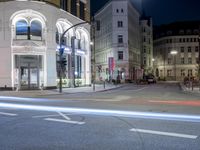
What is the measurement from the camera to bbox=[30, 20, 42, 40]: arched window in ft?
135

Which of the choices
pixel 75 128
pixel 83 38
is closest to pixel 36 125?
pixel 75 128

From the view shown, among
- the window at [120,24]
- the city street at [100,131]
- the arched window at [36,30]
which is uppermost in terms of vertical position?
the window at [120,24]

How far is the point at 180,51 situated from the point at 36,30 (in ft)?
274

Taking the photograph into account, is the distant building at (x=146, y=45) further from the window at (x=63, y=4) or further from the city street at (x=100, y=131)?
the city street at (x=100, y=131)

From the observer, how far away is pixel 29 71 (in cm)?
4116

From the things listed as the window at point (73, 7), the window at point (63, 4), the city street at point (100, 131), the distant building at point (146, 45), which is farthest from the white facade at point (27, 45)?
the distant building at point (146, 45)

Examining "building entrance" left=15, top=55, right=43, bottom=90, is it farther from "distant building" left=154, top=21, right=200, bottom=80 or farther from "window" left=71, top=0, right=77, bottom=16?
"distant building" left=154, top=21, right=200, bottom=80

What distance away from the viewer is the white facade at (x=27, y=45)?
4006 cm

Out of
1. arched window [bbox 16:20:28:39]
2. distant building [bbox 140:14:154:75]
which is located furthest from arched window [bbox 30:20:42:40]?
distant building [bbox 140:14:154:75]

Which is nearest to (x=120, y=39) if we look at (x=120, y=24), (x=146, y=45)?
(x=120, y=24)

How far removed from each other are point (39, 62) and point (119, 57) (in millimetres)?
42886

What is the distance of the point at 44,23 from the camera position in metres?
41.8

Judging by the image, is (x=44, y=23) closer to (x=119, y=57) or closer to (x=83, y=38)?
(x=83, y=38)

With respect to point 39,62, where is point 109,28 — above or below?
above
